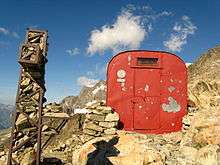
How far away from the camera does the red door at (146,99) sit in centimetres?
1817

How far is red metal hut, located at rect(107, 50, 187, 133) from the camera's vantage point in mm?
18125

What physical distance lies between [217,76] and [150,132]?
5.30 m

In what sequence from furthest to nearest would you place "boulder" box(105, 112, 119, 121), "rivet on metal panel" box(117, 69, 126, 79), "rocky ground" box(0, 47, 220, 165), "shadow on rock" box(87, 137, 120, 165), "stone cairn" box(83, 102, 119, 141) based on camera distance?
"rivet on metal panel" box(117, 69, 126, 79) → "boulder" box(105, 112, 119, 121) → "stone cairn" box(83, 102, 119, 141) → "shadow on rock" box(87, 137, 120, 165) → "rocky ground" box(0, 47, 220, 165)

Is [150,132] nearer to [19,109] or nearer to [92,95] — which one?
[19,109]

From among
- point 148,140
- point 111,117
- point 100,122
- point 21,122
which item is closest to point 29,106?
point 21,122

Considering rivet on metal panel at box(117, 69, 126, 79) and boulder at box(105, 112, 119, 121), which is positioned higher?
rivet on metal panel at box(117, 69, 126, 79)

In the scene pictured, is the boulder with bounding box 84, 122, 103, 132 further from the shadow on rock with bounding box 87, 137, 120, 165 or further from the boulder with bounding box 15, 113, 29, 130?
the boulder with bounding box 15, 113, 29, 130

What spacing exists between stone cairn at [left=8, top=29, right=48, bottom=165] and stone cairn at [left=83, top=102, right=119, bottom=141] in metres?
4.70

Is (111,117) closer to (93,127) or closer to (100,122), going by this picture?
(100,122)

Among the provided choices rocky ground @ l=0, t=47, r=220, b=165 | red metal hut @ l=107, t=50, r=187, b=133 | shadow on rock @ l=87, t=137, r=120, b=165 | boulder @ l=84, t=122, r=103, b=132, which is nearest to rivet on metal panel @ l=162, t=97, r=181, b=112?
red metal hut @ l=107, t=50, r=187, b=133

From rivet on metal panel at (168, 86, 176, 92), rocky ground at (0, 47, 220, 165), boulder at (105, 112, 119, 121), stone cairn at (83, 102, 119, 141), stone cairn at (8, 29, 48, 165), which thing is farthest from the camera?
rivet on metal panel at (168, 86, 176, 92)

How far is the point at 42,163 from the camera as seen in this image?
1450 centimetres

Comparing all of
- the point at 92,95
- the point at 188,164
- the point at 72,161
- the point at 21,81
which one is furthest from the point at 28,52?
the point at 92,95

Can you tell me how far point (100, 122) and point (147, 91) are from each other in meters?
3.29
